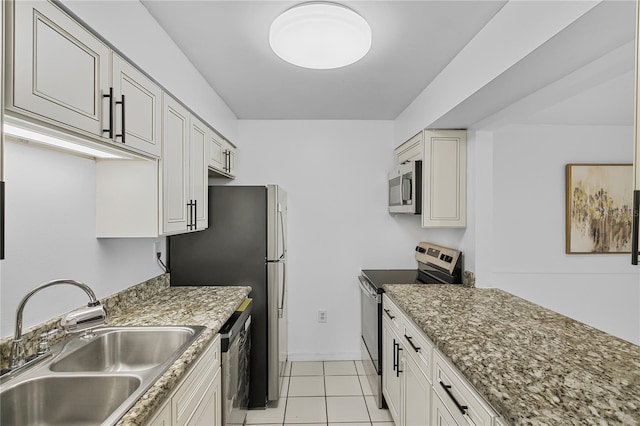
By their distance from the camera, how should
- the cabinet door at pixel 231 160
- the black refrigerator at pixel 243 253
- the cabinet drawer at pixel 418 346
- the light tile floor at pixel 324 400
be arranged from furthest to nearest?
1. the cabinet door at pixel 231 160
2. the black refrigerator at pixel 243 253
3. the light tile floor at pixel 324 400
4. the cabinet drawer at pixel 418 346

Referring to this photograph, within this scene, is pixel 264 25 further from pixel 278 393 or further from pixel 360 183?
pixel 278 393

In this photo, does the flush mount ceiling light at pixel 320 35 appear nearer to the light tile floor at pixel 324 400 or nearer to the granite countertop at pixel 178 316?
the granite countertop at pixel 178 316

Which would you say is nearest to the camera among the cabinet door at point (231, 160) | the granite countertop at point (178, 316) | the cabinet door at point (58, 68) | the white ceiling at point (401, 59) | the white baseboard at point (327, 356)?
the cabinet door at point (58, 68)

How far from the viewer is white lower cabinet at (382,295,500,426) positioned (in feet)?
4.14

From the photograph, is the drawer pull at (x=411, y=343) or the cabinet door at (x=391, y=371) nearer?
the drawer pull at (x=411, y=343)

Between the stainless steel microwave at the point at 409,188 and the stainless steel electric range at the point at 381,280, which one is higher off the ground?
the stainless steel microwave at the point at 409,188

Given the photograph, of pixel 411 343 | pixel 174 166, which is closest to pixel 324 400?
pixel 411 343

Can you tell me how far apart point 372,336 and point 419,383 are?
1.00 m

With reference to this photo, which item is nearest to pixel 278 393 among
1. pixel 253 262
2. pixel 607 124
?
pixel 253 262

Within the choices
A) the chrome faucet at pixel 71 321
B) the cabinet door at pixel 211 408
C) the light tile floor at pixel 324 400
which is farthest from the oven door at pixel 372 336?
the chrome faucet at pixel 71 321

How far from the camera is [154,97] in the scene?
168cm

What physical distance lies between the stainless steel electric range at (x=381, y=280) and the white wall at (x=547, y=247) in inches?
16.7

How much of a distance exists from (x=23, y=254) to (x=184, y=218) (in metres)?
0.80

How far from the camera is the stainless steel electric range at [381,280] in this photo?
260cm
